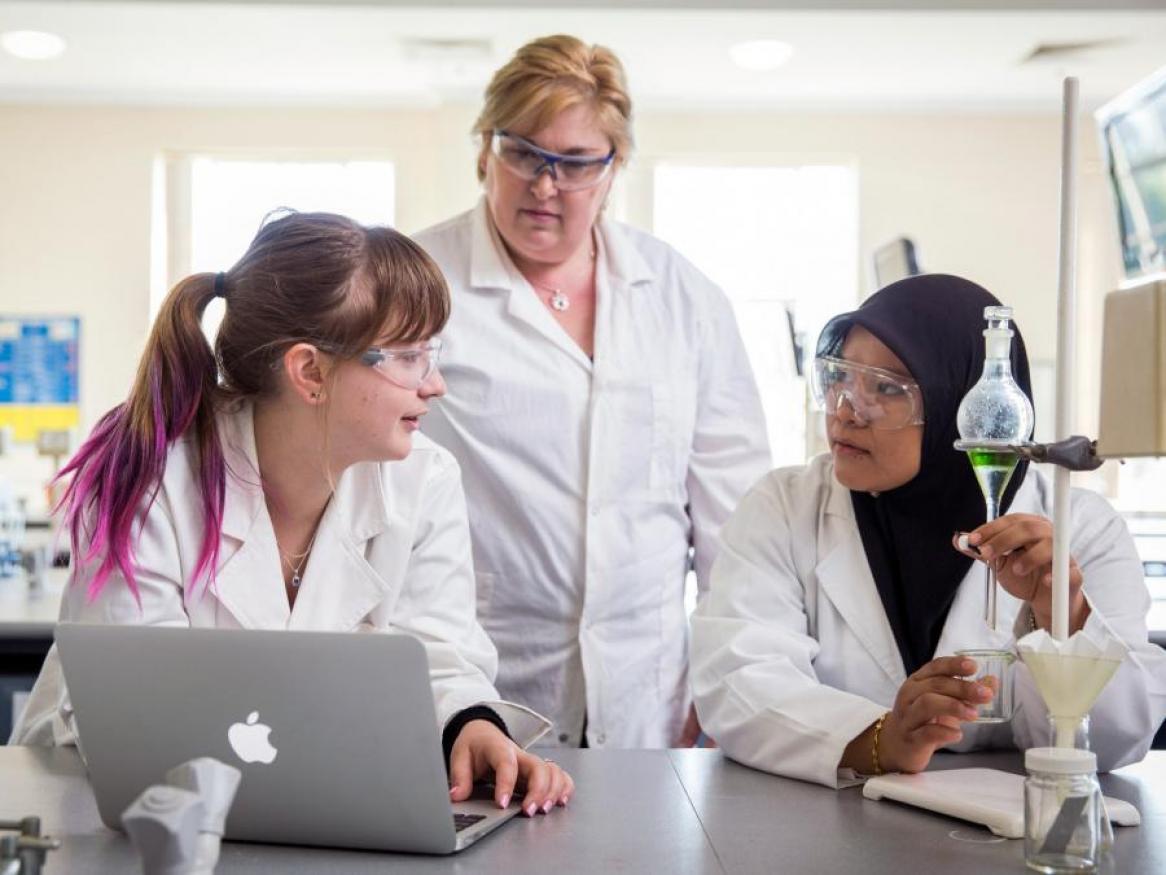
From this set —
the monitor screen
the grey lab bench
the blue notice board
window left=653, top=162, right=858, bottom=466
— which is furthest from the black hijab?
the blue notice board

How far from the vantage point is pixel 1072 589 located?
142 centimetres

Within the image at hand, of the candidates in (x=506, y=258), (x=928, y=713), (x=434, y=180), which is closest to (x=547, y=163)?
(x=506, y=258)

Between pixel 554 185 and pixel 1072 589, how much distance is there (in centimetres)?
102

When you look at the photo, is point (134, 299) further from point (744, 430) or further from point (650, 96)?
point (744, 430)

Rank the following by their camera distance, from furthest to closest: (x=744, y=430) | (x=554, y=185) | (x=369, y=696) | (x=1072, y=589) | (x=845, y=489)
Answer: (x=744, y=430) → (x=554, y=185) → (x=845, y=489) → (x=1072, y=589) → (x=369, y=696)

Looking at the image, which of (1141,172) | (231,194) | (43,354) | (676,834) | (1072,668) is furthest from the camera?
(231,194)

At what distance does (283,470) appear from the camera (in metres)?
1.65

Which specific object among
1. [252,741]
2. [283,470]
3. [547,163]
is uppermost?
[547,163]

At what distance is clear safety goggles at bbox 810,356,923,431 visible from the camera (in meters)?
1.61

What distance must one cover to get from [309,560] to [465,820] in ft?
1.56

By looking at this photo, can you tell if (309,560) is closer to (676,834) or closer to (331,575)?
(331,575)

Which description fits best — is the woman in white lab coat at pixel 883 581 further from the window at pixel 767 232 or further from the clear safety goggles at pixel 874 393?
the window at pixel 767 232

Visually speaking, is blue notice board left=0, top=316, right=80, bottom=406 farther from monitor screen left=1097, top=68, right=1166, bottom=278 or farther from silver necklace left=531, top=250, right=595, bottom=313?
monitor screen left=1097, top=68, right=1166, bottom=278

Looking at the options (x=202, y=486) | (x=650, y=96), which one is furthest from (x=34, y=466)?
(x=202, y=486)
